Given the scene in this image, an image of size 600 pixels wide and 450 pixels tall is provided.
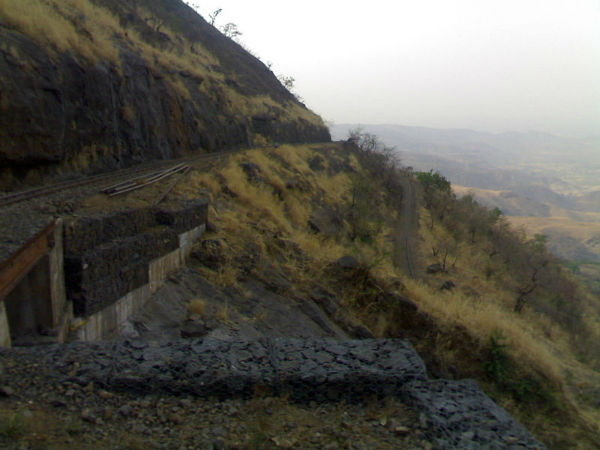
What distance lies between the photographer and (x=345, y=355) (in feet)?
14.3

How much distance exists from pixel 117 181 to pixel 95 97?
2.58 metres

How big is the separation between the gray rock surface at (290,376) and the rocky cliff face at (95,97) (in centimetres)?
581

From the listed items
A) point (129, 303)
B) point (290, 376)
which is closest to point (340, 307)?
point (129, 303)

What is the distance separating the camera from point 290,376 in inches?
155

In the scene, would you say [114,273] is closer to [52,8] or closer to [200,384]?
[200,384]

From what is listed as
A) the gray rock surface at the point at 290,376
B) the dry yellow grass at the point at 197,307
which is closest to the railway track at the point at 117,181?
the dry yellow grass at the point at 197,307

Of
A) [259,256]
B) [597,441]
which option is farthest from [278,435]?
[597,441]

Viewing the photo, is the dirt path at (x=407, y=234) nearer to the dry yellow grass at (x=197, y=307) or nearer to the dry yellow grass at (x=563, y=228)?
the dry yellow grass at (x=197, y=307)

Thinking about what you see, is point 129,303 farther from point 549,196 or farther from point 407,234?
point 549,196

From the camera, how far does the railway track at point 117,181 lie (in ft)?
24.2

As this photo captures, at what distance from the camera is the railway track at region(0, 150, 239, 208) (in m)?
7.37

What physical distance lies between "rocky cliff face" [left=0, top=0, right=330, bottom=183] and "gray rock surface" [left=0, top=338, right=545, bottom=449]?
5.81 m

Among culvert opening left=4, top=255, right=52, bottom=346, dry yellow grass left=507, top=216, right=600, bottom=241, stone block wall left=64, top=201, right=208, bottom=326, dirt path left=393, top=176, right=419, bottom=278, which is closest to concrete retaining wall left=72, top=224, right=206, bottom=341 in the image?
stone block wall left=64, top=201, right=208, bottom=326

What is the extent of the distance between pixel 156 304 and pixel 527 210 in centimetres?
11252
